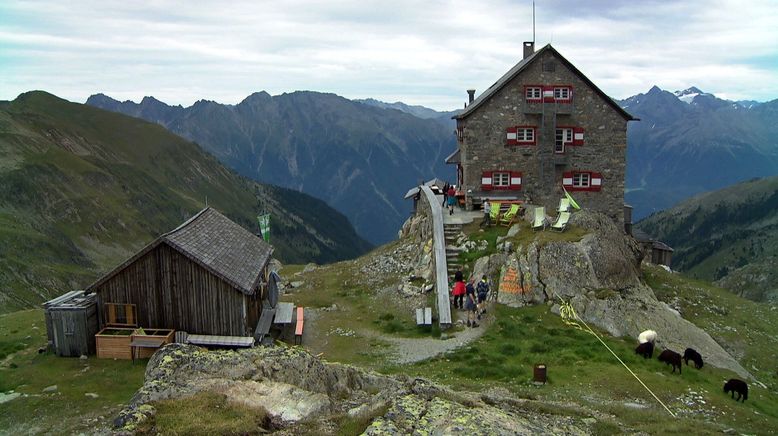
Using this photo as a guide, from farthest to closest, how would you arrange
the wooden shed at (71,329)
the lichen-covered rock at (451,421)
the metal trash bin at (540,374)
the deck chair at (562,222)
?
the deck chair at (562,222), the wooden shed at (71,329), the metal trash bin at (540,374), the lichen-covered rock at (451,421)

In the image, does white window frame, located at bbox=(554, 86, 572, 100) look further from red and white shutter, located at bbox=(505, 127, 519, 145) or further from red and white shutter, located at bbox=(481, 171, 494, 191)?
red and white shutter, located at bbox=(481, 171, 494, 191)

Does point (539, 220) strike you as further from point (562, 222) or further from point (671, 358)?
point (671, 358)

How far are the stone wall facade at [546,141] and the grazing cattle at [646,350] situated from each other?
2362 centimetres

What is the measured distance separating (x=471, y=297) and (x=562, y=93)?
24.3 metres

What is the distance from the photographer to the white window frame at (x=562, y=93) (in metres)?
48.5

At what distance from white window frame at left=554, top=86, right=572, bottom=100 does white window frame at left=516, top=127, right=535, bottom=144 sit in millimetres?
3377

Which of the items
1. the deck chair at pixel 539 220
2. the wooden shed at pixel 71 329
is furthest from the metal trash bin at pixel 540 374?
the wooden shed at pixel 71 329

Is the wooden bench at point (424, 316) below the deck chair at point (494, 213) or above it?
below

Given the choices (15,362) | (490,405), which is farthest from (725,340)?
(15,362)

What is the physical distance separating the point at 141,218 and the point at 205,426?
459 ft

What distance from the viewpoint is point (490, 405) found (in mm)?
14172

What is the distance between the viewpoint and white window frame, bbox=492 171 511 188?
4969 cm

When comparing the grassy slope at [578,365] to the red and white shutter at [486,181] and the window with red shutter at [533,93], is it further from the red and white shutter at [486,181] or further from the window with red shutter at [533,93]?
the window with red shutter at [533,93]

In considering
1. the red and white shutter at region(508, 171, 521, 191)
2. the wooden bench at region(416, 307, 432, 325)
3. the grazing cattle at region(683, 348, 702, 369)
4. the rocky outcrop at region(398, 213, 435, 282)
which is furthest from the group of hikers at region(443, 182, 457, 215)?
the grazing cattle at region(683, 348, 702, 369)
